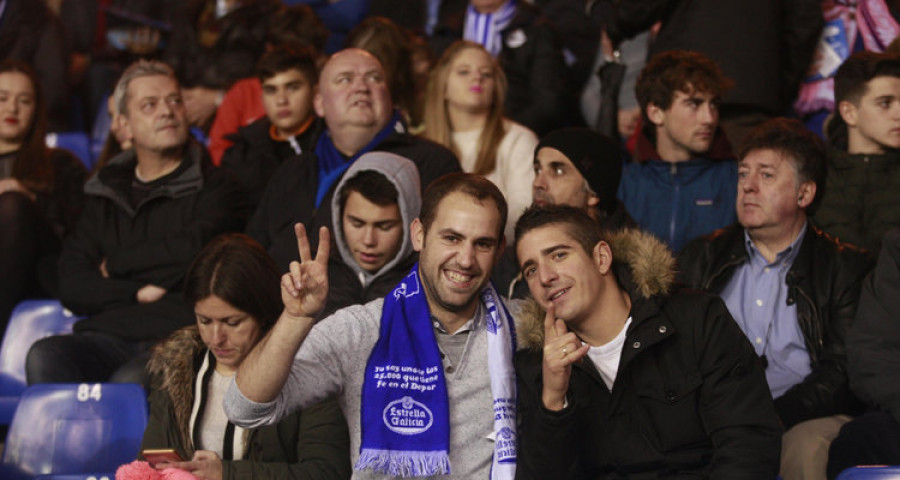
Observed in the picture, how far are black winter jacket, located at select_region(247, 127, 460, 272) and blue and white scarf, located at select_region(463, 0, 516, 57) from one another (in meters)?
1.56

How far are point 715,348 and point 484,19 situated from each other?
3.54 metres

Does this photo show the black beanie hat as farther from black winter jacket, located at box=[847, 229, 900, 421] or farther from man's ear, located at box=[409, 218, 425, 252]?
man's ear, located at box=[409, 218, 425, 252]

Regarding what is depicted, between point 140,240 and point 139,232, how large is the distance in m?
0.04

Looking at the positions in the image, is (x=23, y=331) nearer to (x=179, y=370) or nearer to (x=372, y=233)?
(x=179, y=370)

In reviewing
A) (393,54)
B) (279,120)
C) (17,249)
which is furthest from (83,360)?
(393,54)

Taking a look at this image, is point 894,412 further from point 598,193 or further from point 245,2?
point 245,2

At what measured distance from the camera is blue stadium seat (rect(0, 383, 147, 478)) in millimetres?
3752

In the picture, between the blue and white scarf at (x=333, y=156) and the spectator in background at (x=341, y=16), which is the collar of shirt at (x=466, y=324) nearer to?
the blue and white scarf at (x=333, y=156)

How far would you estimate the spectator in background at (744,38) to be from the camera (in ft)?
16.9

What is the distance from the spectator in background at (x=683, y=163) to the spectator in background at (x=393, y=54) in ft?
4.36

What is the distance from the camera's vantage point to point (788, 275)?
3.97 m

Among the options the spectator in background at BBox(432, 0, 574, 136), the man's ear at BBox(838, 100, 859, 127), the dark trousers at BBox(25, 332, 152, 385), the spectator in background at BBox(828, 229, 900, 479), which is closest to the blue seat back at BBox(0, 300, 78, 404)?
the dark trousers at BBox(25, 332, 152, 385)

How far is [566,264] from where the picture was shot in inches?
126

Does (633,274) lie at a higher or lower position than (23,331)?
higher
